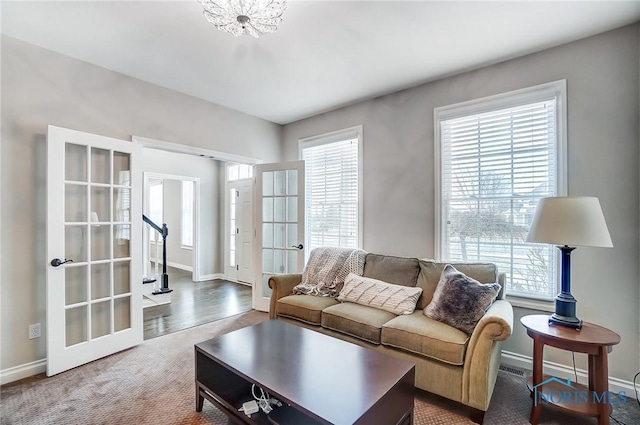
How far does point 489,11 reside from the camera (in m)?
2.01

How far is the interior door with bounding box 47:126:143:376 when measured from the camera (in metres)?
2.38

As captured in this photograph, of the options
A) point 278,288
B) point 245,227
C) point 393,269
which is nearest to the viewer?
point 393,269

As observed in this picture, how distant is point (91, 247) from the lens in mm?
2666

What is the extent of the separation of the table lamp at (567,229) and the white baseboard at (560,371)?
776 mm

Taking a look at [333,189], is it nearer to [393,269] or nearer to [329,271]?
[329,271]

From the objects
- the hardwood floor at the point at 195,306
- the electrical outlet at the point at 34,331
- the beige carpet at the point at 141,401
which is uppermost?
the electrical outlet at the point at 34,331

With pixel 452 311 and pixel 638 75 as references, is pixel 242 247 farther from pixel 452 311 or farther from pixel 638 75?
pixel 638 75

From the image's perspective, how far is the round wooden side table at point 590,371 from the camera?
65.9 inches

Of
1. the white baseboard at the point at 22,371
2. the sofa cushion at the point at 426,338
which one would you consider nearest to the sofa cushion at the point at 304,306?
the sofa cushion at the point at 426,338

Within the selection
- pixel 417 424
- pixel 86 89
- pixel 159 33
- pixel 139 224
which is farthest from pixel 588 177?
pixel 86 89

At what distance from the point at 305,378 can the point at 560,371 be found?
2.22 meters

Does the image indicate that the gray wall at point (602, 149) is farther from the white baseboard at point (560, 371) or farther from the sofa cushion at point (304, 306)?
the sofa cushion at point (304, 306)

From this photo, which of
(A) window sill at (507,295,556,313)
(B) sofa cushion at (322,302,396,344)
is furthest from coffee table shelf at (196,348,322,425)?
(A) window sill at (507,295,556,313)

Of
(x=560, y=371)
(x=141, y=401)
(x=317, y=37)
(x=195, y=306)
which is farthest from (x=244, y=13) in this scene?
(x=195, y=306)
